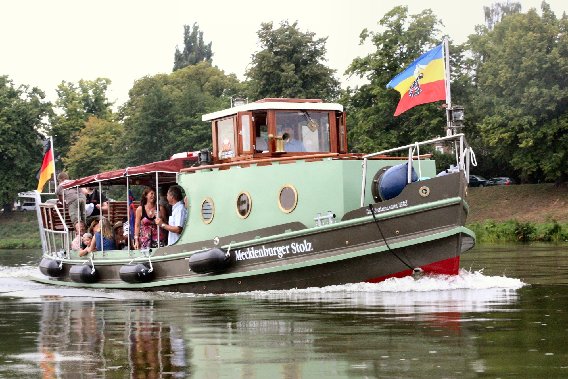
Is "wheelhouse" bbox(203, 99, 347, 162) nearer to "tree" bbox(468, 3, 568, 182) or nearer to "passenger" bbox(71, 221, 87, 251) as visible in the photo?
"passenger" bbox(71, 221, 87, 251)

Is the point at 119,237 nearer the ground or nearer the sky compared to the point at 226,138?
nearer the ground

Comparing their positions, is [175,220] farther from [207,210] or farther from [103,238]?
[103,238]

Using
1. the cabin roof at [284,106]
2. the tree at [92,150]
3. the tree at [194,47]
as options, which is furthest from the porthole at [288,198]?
the tree at [194,47]

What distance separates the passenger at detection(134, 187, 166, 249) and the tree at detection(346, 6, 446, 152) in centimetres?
3845

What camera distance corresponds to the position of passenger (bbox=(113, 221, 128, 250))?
1000 inches

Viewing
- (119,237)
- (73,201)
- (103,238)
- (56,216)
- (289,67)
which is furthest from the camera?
(289,67)

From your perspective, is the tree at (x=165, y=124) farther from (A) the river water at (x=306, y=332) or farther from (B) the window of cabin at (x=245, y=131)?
(A) the river water at (x=306, y=332)

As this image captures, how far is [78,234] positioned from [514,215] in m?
40.5

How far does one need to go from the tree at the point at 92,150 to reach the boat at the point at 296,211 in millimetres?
65999

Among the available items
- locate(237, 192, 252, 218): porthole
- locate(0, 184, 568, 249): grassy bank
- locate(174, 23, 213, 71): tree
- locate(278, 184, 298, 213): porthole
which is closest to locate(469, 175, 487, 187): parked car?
locate(0, 184, 568, 249): grassy bank

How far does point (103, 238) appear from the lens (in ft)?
83.1

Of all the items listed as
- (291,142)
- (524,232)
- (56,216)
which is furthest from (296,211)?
(524,232)

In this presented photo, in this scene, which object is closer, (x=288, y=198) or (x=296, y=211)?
(x=296, y=211)

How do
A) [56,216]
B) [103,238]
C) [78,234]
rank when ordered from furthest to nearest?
[56,216]
[78,234]
[103,238]
